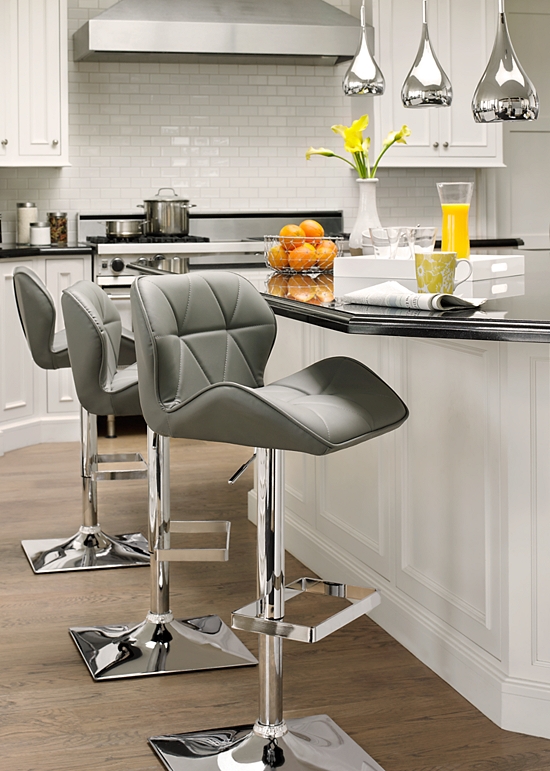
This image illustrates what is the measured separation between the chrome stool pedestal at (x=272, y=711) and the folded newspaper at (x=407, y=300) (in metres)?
0.40

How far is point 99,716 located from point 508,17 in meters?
5.33

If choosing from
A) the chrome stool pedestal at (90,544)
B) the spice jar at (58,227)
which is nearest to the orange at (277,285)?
the chrome stool pedestal at (90,544)

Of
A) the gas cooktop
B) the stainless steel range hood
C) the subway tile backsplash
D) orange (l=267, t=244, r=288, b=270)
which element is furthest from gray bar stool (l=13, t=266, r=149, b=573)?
the subway tile backsplash

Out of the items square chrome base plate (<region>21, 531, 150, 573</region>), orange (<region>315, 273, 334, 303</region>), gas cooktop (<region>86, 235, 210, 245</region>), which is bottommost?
square chrome base plate (<region>21, 531, 150, 573</region>)

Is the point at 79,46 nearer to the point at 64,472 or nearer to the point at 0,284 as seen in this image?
the point at 0,284

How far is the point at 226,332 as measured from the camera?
2.16 metres

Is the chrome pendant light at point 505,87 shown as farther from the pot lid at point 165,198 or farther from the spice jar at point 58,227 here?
the spice jar at point 58,227

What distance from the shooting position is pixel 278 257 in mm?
2984

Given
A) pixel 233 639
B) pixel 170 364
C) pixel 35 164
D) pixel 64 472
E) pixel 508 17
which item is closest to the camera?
pixel 170 364

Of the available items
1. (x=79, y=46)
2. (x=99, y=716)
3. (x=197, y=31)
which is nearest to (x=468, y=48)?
(x=197, y=31)

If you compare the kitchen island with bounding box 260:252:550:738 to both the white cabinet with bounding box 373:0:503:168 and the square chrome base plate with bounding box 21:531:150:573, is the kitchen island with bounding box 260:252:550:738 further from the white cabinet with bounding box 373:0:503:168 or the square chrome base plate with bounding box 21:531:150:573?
the white cabinet with bounding box 373:0:503:168

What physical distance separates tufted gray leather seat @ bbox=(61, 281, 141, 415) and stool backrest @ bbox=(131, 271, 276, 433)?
1.86ft

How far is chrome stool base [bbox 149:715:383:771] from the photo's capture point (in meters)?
1.90

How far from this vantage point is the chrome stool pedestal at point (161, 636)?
2387 millimetres
